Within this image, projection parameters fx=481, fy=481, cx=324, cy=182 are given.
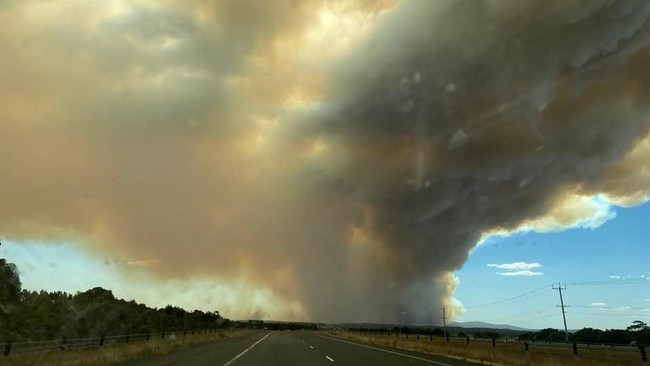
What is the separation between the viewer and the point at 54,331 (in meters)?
53.9

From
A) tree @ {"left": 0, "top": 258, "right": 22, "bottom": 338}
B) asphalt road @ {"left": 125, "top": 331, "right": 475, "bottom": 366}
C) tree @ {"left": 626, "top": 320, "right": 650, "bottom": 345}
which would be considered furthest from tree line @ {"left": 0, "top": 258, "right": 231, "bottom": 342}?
tree @ {"left": 626, "top": 320, "right": 650, "bottom": 345}

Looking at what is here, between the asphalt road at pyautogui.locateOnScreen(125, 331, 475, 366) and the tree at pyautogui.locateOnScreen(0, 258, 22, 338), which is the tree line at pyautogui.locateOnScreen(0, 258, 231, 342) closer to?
the tree at pyautogui.locateOnScreen(0, 258, 22, 338)

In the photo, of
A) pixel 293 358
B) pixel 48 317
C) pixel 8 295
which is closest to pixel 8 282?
pixel 8 295

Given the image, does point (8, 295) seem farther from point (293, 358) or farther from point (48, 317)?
point (293, 358)

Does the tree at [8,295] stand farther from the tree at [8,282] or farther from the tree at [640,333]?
the tree at [640,333]

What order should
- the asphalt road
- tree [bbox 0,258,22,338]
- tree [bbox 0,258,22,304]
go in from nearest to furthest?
the asphalt road, tree [bbox 0,258,22,338], tree [bbox 0,258,22,304]

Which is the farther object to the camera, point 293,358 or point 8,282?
point 8,282

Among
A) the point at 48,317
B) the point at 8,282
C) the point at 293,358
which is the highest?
the point at 8,282

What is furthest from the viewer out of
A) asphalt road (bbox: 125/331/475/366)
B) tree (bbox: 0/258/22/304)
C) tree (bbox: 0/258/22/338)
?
tree (bbox: 0/258/22/304)

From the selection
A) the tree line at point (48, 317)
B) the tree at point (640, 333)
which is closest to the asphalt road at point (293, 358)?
the tree line at point (48, 317)

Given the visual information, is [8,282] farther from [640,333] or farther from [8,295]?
[640,333]

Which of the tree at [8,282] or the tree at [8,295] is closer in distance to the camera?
the tree at [8,295]

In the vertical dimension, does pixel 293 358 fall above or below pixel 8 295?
below

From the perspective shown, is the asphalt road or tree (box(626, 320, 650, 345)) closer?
the asphalt road
